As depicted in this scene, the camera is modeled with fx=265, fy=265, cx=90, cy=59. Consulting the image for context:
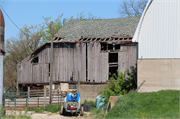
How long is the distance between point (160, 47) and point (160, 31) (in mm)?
1289

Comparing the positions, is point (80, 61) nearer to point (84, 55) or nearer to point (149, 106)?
point (84, 55)

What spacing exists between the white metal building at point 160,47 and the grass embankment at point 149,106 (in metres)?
1.51

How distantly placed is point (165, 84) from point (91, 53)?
37.0 feet

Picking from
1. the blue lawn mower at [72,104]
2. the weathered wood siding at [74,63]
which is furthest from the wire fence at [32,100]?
the blue lawn mower at [72,104]

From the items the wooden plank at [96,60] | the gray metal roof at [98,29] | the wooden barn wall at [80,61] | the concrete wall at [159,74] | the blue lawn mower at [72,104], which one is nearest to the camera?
the blue lawn mower at [72,104]

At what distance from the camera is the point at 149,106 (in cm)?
1772

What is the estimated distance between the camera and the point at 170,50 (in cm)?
2102

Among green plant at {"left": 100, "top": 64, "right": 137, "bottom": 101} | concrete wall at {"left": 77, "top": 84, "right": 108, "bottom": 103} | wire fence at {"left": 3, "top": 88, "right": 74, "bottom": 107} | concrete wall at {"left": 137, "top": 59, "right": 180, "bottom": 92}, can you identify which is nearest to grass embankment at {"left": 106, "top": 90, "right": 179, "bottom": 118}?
concrete wall at {"left": 137, "top": 59, "right": 180, "bottom": 92}

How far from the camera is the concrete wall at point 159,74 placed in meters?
20.9

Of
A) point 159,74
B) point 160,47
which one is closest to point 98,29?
point 160,47

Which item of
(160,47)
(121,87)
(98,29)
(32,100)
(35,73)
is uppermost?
(98,29)

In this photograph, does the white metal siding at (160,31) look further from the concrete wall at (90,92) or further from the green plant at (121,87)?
the concrete wall at (90,92)

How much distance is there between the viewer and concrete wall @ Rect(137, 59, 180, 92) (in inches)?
821

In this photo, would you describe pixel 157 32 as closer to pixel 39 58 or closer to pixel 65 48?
pixel 65 48
